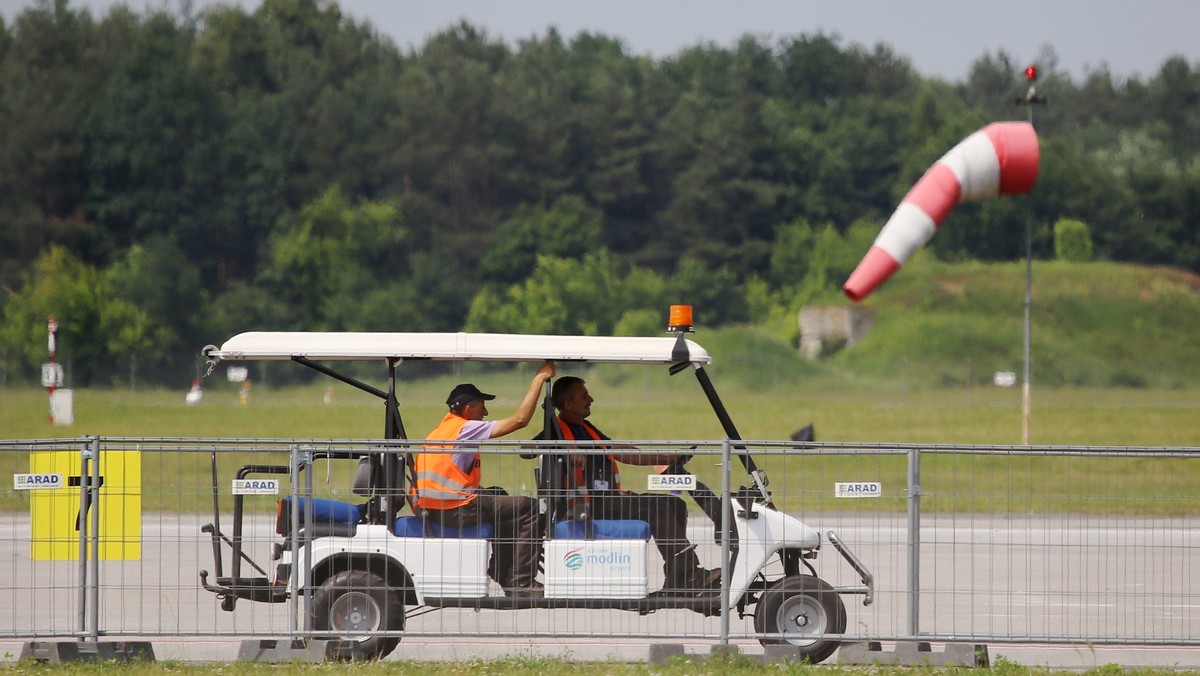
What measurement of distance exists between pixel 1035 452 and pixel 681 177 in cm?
6365

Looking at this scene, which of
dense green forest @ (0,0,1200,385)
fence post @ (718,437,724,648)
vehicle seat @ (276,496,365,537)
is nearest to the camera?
fence post @ (718,437,724,648)

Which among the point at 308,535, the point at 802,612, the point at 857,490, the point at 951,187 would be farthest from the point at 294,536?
the point at 951,187

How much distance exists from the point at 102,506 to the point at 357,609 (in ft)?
5.03

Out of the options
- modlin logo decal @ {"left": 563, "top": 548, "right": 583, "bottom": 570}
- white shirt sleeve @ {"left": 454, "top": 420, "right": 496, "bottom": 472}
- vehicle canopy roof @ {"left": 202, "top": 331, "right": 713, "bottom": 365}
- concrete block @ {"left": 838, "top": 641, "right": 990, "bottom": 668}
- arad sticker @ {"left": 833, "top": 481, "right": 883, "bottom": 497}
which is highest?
vehicle canopy roof @ {"left": 202, "top": 331, "right": 713, "bottom": 365}

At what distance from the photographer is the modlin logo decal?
27.0ft

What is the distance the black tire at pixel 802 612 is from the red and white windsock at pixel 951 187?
3.41 m

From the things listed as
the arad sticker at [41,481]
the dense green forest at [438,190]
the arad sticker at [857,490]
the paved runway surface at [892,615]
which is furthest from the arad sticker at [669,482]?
the dense green forest at [438,190]

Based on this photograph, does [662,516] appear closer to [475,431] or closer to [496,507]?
[496,507]

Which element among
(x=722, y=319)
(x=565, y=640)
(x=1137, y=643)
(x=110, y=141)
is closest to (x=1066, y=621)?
(x=1137, y=643)

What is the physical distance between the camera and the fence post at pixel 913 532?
825 centimetres

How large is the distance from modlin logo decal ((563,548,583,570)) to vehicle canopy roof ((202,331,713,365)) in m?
1.06

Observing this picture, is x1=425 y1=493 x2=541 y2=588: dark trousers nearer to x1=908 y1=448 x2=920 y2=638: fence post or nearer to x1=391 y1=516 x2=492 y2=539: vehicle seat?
x1=391 y1=516 x2=492 y2=539: vehicle seat

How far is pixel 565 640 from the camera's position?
30.3 feet

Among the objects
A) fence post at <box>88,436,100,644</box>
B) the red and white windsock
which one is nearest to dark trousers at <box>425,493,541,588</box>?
fence post at <box>88,436,100,644</box>
